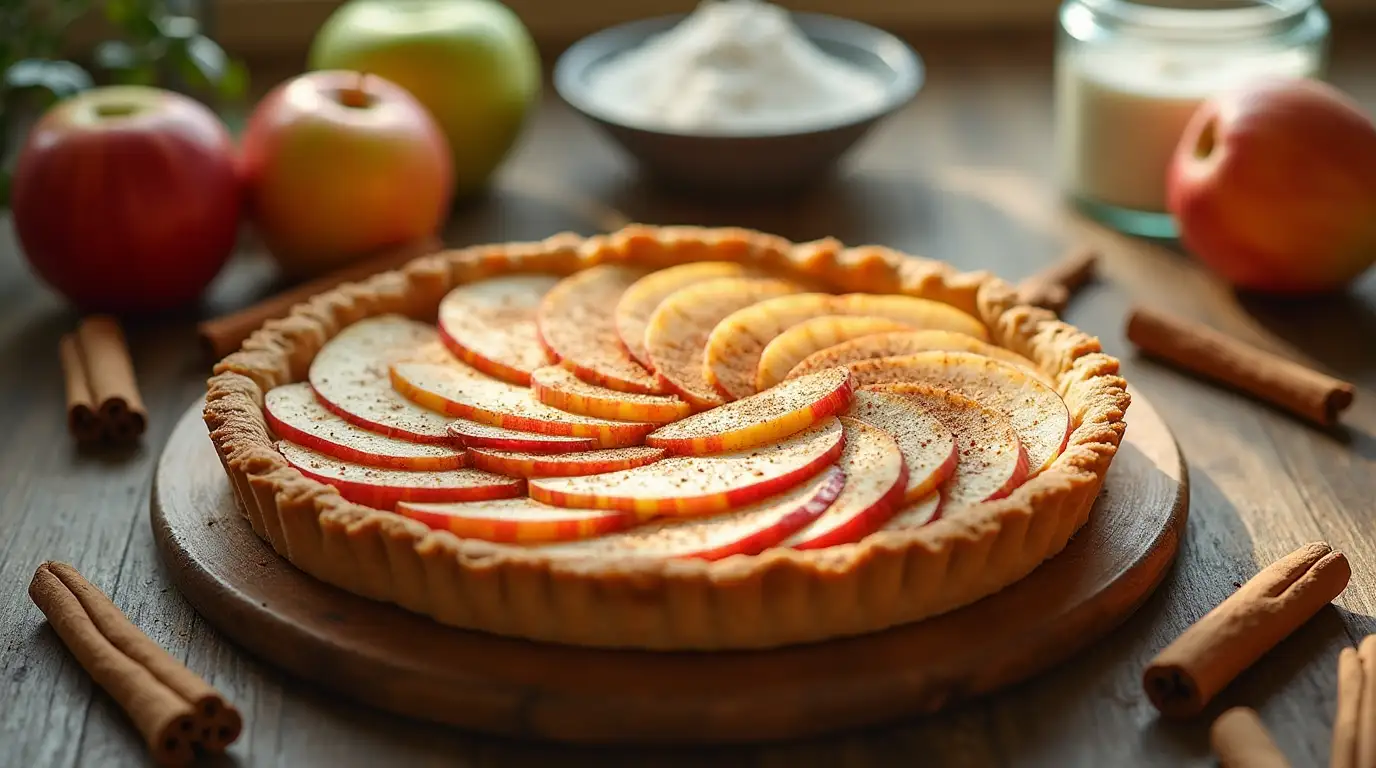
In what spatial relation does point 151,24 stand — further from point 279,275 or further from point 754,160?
point 754,160

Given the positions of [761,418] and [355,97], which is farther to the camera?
[355,97]

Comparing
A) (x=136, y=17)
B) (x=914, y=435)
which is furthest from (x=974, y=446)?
(x=136, y=17)

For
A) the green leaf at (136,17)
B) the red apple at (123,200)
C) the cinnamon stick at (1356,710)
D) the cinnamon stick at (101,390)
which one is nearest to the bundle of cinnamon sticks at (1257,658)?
the cinnamon stick at (1356,710)

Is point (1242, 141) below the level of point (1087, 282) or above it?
above

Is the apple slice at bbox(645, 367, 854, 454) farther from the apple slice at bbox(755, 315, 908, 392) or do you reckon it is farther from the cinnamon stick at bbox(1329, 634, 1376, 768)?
the cinnamon stick at bbox(1329, 634, 1376, 768)

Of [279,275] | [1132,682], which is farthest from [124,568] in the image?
[1132,682]

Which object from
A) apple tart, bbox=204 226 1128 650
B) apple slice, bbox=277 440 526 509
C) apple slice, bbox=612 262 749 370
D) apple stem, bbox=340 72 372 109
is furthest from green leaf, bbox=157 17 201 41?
apple slice, bbox=277 440 526 509

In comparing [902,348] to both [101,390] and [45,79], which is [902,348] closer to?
[101,390]
